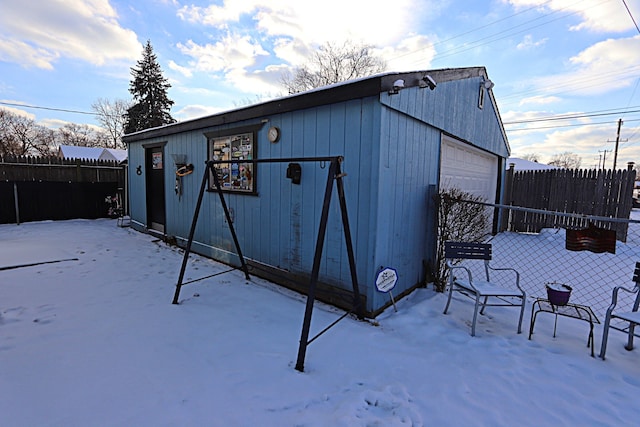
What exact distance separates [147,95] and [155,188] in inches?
684

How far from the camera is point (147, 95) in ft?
65.9

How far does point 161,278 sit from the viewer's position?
3.87 metres

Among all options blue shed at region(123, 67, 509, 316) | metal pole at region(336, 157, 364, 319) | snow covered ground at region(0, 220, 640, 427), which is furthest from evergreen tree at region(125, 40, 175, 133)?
metal pole at region(336, 157, 364, 319)

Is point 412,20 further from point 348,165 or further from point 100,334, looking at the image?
point 100,334

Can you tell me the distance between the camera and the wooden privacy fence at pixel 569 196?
21.9 ft

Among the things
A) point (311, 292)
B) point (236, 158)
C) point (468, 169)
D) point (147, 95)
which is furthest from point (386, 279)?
point (147, 95)

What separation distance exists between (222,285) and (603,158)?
5562 centimetres

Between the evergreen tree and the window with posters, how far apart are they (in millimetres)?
18460

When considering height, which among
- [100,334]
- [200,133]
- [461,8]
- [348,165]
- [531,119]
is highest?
[531,119]

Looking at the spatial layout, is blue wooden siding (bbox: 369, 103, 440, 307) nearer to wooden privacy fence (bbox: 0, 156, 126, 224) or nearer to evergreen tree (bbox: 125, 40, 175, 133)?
wooden privacy fence (bbox: 0, 156, 126, 224)

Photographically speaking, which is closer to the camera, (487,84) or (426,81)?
(426,81)

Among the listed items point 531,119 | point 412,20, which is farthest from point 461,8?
point 531,119

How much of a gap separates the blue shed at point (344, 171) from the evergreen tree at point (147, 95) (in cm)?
1738

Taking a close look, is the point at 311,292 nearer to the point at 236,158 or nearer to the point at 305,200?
the point at 305,200
